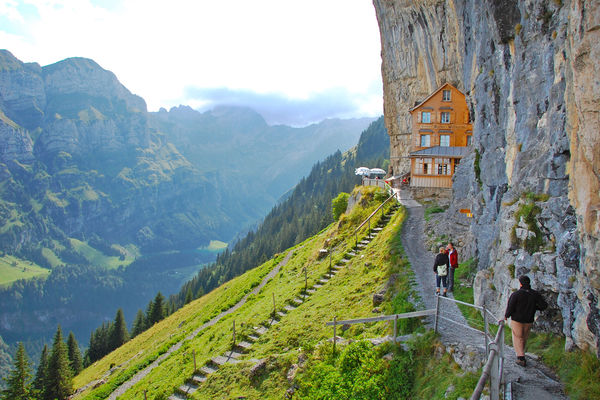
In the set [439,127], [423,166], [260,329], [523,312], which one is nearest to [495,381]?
[523,312]

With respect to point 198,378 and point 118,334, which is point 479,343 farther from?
point 118,334

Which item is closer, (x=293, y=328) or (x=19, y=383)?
(x=293, y=328)

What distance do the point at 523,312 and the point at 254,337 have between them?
17139 mm

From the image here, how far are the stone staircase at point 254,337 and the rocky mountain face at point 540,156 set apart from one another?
10168 mm

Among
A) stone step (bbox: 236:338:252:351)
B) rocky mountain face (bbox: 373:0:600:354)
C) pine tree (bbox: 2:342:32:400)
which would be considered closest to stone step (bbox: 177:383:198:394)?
stone step (bbox: 236:338:252:351)

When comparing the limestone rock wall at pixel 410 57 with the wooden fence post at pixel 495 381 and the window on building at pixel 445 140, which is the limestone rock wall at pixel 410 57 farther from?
the wooden fence post at pixel 495 381

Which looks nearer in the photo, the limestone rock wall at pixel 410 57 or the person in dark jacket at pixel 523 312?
the person in dark jacket at pixel 523 312

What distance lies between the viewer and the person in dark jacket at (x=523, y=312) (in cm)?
1087

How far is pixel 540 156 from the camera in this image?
1413 centimetres

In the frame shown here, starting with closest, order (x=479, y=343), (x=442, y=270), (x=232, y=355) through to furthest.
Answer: (x=479, y=343)
(x=442, y=270)
(x=232, y=355)

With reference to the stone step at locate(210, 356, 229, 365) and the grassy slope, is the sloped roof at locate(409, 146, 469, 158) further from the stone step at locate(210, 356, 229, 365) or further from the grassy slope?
the stone step at locate(210, 356, 229, 365)

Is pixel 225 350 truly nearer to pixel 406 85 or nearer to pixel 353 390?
pixel 353 390

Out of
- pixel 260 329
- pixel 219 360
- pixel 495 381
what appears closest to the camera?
pixel 495 381

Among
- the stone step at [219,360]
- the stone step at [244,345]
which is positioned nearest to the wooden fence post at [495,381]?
the stone step at [244,345]
